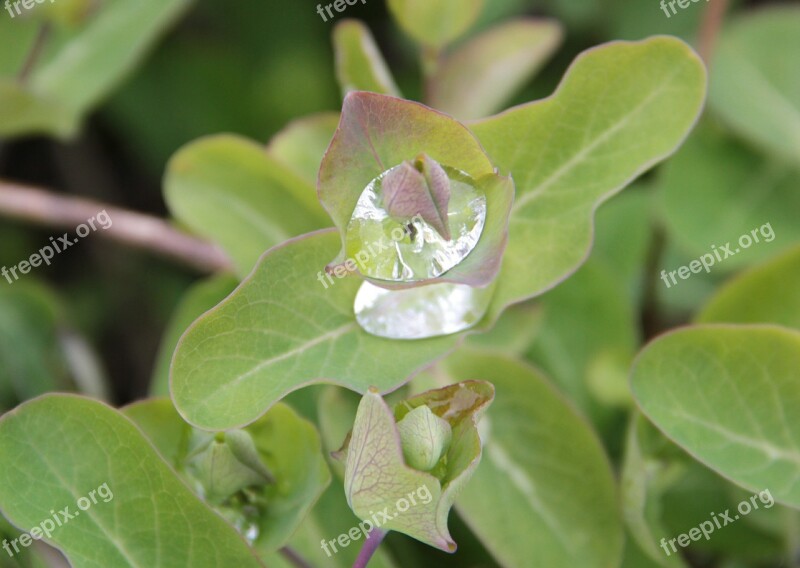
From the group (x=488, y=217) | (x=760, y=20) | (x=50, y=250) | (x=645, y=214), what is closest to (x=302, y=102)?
(x=50, y=250)

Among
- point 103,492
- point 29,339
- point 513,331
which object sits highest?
point 103,492

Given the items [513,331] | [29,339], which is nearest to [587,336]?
[513,331]

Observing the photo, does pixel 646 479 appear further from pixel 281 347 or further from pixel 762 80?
pixel 762 80

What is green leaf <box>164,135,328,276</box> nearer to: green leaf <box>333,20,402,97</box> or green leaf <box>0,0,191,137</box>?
green leaf <box>333,20,402,97</box>

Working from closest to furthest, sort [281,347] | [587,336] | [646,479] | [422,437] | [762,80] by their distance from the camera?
[422,437], [281,347], [646,479], [587,336], [762,80]

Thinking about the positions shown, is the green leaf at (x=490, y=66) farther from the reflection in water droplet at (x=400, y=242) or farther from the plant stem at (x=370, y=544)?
the plant stem at (x=370, y=544)

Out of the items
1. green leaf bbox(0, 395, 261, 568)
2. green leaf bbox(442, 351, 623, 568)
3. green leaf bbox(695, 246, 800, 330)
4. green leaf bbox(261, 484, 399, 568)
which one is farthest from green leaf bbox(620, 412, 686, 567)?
green leaf bbox(0, 395, 261, 568)

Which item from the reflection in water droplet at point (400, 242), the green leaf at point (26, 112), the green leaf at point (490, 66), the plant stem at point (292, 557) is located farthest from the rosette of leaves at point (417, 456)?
the green leaf at point (26, 112)

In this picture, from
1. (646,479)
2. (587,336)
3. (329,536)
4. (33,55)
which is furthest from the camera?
(33,55)
